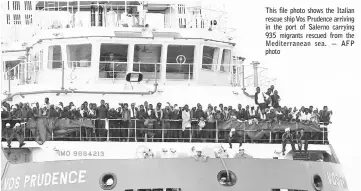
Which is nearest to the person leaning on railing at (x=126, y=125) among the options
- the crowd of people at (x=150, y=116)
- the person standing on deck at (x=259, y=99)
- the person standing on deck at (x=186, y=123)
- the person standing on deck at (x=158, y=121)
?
the crowd of people at (x=150, y=116)

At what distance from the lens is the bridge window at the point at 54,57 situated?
110ft

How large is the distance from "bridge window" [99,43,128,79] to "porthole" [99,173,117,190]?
19.9 feet

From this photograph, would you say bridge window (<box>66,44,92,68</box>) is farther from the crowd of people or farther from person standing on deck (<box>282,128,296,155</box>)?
person standing on deck (<box>282,128,296,155</box>)

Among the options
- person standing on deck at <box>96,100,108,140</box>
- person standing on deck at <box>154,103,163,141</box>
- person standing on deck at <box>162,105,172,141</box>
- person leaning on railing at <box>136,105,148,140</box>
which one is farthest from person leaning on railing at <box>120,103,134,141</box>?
person standing on deck at <box>162,105,172,141</box>

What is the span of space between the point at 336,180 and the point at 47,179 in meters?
8.66

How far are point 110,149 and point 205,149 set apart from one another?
9.60ft

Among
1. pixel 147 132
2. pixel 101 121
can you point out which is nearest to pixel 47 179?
pixel 101 121

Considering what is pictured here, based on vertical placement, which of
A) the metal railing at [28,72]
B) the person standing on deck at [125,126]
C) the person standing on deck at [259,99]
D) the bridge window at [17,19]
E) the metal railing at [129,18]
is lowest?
the person standing on deck at [125,126]

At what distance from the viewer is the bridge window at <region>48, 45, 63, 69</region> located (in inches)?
1318

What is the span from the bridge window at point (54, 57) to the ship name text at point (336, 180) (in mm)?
9770

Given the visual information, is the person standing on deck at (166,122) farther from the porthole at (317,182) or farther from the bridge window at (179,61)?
the porthole at (317,182)

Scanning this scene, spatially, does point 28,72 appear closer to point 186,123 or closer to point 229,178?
point 186,123

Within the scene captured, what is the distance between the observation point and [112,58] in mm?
32719

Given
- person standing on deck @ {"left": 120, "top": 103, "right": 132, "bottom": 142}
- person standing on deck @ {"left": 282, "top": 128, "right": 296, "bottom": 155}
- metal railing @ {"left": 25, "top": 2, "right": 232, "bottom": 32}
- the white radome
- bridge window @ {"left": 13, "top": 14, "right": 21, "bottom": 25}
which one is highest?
bridge window @ {"left": 13, "top": 14, "right": 21, "bottom": 25}
